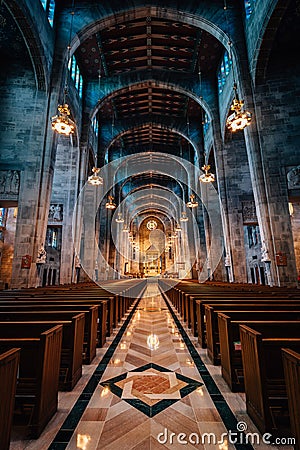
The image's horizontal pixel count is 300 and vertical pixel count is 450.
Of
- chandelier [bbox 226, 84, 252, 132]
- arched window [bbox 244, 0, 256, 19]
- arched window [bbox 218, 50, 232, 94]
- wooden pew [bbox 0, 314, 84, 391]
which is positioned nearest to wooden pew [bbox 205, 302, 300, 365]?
wooden pew [bbox 0, 314, 84, 391]

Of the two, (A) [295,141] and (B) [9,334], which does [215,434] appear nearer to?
(B) [9,334]

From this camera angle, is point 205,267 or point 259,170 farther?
point 205,267

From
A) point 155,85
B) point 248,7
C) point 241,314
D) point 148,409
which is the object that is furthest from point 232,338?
point 155,85

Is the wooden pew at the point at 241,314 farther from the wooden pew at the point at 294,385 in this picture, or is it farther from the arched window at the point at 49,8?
the arched window at the point at 49,8

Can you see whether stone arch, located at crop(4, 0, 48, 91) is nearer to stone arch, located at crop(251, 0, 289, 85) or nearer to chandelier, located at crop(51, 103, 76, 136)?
chandelier, located at crop(51, 103, 76, 136)

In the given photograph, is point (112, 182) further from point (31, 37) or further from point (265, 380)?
point (265, 380)

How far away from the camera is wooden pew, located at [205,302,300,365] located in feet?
9.41

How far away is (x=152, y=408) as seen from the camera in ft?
7.20

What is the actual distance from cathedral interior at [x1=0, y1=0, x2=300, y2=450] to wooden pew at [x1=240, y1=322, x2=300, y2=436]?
2cm

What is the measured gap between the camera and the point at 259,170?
954 centimetres

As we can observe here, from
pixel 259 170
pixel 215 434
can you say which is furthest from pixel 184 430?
pixel 259 170

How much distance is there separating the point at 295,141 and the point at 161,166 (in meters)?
16.3
